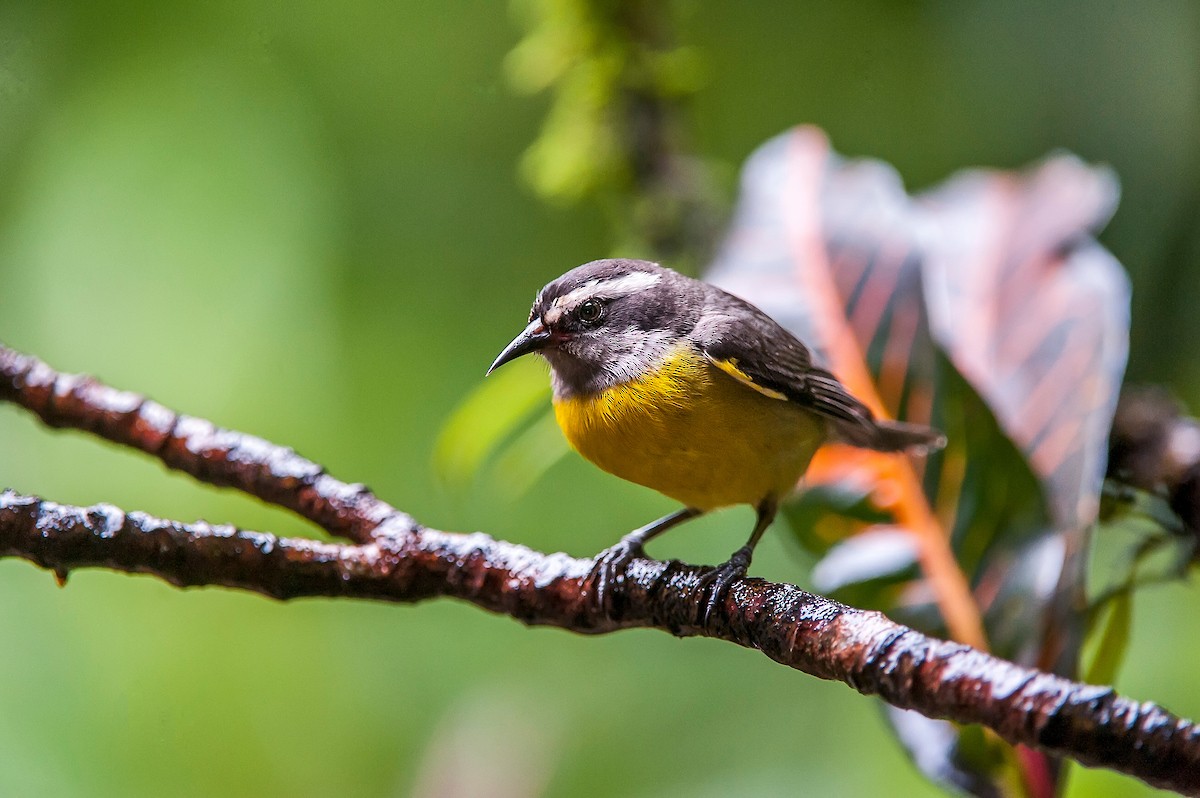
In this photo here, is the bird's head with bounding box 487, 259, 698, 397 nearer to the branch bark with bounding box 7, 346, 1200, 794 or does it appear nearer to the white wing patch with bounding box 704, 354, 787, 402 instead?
the white wing patch with bounding box 704, 354, 787, 402

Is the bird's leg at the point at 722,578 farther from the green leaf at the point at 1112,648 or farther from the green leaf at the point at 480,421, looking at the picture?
the green leaf at the point at 480,421

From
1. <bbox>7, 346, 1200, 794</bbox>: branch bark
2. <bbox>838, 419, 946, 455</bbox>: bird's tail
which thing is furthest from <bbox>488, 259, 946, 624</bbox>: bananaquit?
<bbox>7, 346, 1200, 794</bbox>: branch bark

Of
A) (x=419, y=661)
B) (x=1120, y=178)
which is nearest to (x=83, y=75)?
(x=419, y=661)

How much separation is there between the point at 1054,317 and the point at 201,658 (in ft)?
9.67

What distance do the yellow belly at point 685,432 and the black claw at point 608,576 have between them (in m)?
0.23

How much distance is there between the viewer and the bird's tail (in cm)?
239

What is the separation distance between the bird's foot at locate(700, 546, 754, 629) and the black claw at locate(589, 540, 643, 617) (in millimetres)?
141

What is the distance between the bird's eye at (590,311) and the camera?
204 cm

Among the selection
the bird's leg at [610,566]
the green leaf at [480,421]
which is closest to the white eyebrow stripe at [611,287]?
the bird's leg at [610,566]

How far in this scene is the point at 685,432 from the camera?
1.96 m

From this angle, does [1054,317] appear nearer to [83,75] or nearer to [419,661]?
[419,661]

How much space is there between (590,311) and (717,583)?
2.30 feet

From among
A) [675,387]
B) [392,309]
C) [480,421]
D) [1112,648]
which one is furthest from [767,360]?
[392,309]

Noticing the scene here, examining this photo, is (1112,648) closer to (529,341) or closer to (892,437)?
(892,437)
